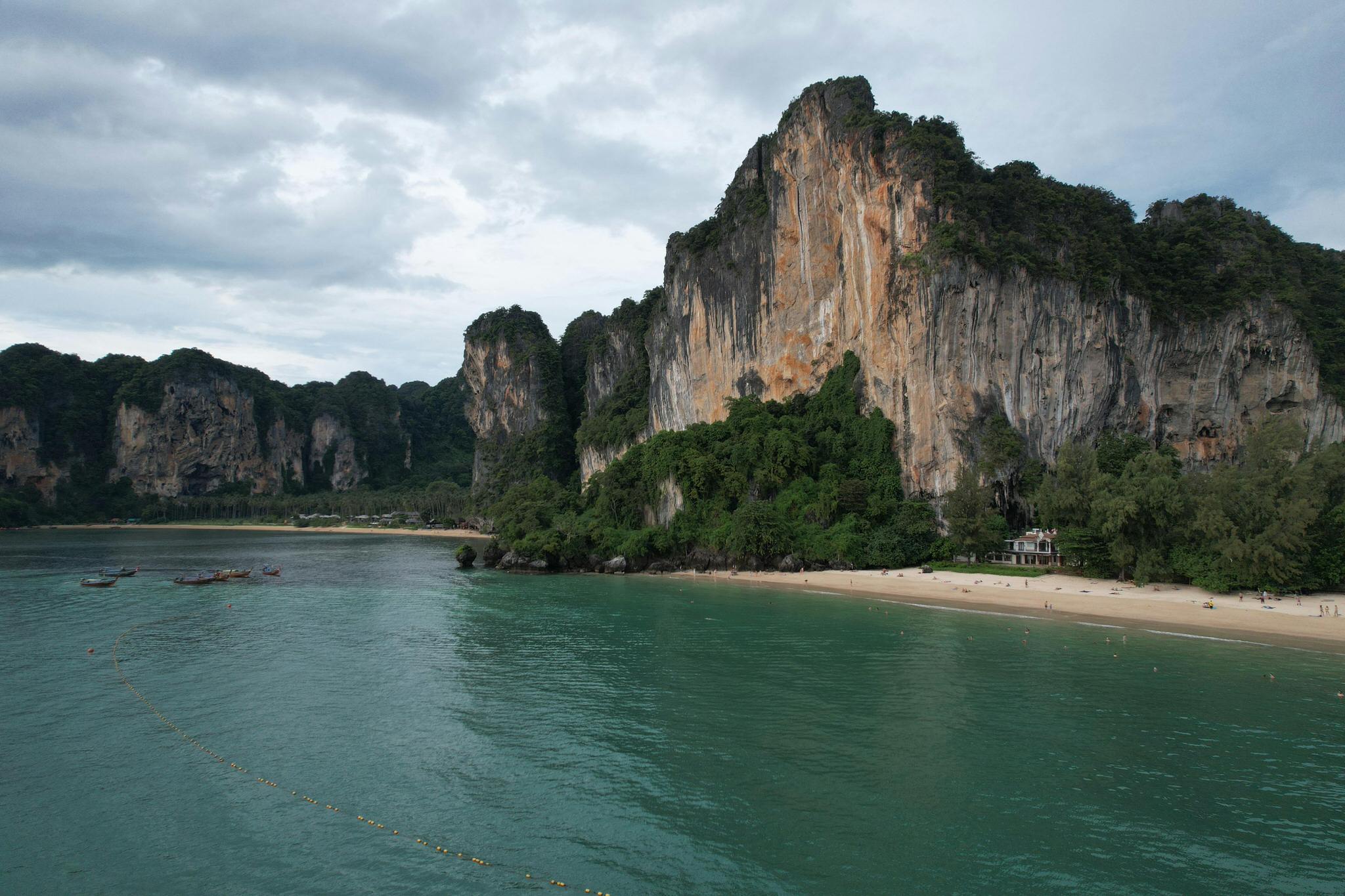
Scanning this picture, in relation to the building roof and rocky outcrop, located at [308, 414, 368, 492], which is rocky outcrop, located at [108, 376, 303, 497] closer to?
rocky outcrop, located at [308, 414, 368, 492]

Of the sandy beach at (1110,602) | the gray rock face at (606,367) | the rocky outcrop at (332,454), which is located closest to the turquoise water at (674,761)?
the sandy beach at (1110,602)

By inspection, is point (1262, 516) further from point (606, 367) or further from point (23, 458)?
point (23, 458)

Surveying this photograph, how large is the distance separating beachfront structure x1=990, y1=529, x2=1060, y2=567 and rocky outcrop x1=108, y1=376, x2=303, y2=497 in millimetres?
130957

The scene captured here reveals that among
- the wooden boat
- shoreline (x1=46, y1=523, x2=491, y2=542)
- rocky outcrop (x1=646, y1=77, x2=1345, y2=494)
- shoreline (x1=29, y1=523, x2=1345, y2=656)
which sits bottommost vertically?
shoreline (x1=46, y1=523, x2=491, y2=542)

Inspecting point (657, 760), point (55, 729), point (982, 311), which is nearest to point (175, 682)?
point (55, 729)

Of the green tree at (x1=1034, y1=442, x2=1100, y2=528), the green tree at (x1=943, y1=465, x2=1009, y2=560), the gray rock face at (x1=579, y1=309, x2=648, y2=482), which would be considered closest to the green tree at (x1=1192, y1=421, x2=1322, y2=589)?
the green tree at (x1=1034, y1=442, x2=1100, y2=528)

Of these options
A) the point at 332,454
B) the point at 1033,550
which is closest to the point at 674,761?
the point at 1033,550

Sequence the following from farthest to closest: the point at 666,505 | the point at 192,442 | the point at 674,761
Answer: the point at 192,442 < the point at 666,505 < the point at 674,761

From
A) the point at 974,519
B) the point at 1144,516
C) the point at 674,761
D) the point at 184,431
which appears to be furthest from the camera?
the point at 184,431

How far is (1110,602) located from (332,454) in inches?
5634

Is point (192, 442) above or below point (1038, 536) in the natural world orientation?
above

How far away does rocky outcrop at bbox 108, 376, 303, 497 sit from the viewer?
123 m

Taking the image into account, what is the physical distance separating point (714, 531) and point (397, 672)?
2861 centimetres

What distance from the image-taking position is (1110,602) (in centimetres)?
3114
